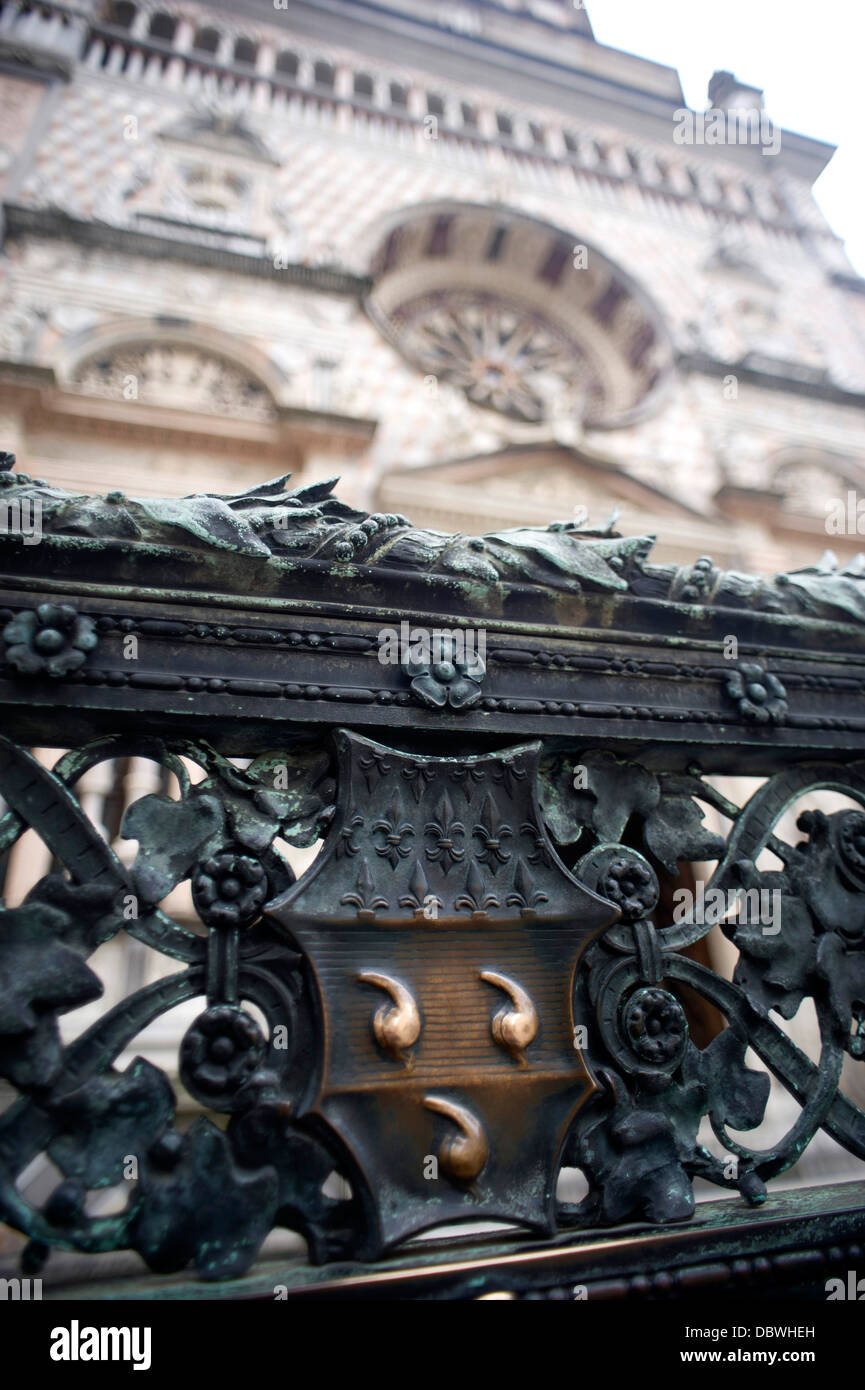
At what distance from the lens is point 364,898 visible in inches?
54.7

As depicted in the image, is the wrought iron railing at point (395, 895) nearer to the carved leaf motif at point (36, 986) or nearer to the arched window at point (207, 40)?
the carved leaf motif at point (36, 986)

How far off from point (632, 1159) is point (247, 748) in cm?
111

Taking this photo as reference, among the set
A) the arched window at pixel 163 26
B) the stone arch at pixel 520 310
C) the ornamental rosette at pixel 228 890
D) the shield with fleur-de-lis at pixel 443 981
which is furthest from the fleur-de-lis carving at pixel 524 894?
the arched window at pixel 163 26

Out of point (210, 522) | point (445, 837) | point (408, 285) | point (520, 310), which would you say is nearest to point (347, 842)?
point (445, 837)

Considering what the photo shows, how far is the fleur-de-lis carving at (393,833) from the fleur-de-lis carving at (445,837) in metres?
0.05

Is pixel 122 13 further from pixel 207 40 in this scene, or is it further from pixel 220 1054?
pixel 220 1054

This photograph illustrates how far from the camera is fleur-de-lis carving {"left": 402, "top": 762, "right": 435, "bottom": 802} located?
5.06 feet

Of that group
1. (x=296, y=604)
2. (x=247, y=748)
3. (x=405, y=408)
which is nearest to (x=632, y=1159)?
(x=247, y=748)

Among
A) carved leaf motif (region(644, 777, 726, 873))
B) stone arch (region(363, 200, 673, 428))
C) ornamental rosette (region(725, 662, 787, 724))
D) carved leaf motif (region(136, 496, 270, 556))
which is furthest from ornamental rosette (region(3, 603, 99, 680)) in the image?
stone arch (region(363, 200, 673, 428))

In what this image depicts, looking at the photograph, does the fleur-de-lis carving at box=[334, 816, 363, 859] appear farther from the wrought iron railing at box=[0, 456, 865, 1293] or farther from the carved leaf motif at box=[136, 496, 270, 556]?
the carved leaf motif at box=[136, 496, 270, 556]

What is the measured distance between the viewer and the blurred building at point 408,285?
21.0 ft

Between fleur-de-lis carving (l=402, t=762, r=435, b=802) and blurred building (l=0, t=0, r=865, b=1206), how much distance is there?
281 centimetres

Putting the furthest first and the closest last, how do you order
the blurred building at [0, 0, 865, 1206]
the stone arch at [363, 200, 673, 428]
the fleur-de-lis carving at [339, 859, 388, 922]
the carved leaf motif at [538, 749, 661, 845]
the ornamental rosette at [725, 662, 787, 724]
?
the stone arch at [363, 200, 673, 428] < the blurred building at [0, 0, 865, 1206] < the ornamental rosette at [725, 662, 787, 724] < the carved leaf motif at [538, 749, 661, 845] < the fleur-de-lis carving at [339, 859, 388, 922]
